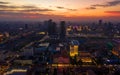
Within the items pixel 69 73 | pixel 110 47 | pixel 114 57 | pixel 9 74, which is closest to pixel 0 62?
pixel 9 74

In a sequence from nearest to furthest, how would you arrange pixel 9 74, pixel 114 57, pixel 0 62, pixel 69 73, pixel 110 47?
1. pixel 9 74
2. pixel 69 73
3. pixel 0 62
4. pixel 114 57
5. pixel 110 47

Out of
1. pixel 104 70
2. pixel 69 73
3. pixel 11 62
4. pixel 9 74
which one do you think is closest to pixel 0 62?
pixel 11 62

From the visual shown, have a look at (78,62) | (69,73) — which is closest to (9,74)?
(69,73)

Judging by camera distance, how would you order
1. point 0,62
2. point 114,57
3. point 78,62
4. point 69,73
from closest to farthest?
point 69,73 < point 0,62 < point 78,62 < point 114,57

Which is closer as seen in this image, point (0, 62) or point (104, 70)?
point (104, 70)

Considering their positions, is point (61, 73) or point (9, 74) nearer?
point (9, 74)

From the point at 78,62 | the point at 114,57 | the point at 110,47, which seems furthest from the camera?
the point at 110,47

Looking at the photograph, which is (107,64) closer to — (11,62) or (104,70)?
(104,70)

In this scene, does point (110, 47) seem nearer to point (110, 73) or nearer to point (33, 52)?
point (33, 52)

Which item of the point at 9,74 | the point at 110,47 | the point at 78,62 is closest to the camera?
the point at 9,74
